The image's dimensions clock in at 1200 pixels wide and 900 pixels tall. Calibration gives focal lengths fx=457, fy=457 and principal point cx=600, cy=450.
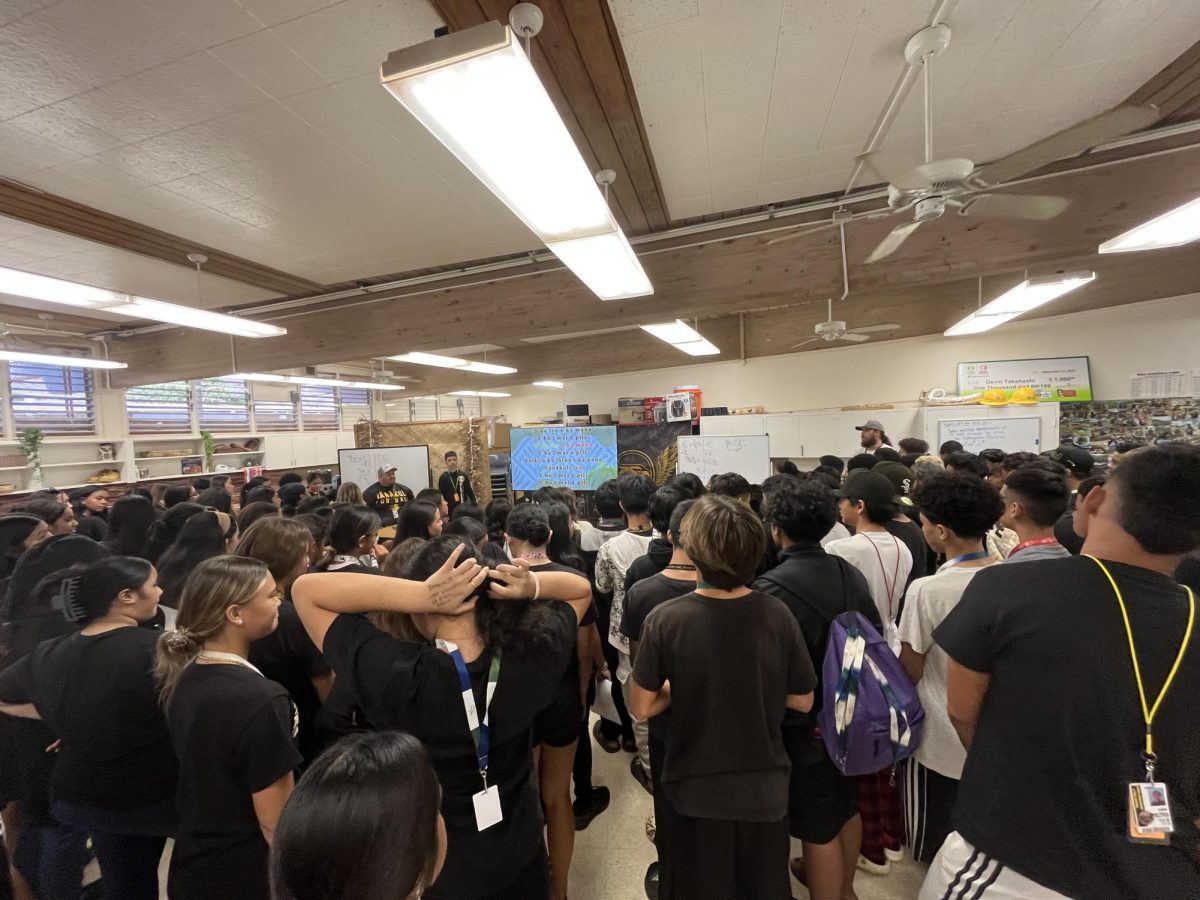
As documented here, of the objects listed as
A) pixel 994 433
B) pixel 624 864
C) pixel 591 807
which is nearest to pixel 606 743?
pixel 591 807

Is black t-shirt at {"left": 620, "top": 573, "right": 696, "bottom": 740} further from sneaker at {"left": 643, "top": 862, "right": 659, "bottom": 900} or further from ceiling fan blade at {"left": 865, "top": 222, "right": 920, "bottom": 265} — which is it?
ceiling fan blade at {"left": 865, "top": 222, "right": 920, "bottom": 265}

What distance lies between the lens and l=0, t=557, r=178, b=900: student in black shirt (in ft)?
A: 4.32

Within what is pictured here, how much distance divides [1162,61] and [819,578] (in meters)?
2.88

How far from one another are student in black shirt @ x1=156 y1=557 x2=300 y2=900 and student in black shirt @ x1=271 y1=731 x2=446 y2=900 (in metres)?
0.62

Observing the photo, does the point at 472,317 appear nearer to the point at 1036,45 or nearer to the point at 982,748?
the point at 1036,45

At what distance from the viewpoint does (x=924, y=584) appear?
1567 mm

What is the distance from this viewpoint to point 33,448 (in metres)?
5.73

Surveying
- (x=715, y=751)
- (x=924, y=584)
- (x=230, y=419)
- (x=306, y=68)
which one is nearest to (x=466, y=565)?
(x=715, y=751)

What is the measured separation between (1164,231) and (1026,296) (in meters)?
1.31

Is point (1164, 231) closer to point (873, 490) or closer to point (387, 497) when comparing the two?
point (873, 490)

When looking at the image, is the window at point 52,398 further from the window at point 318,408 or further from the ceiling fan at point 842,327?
the ceiling fan at point 842,327

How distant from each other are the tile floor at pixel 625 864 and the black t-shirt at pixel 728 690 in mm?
885

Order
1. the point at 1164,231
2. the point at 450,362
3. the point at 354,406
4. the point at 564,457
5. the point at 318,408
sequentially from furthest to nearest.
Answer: the point at 354,406
the point at 318,408
the point at 564,457
the point at 450,362
the point at 1164,231

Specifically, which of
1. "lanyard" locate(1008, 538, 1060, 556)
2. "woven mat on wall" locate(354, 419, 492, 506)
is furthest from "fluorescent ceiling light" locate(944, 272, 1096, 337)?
"woven mat on wall" locate(354, 419, 492, 506)
